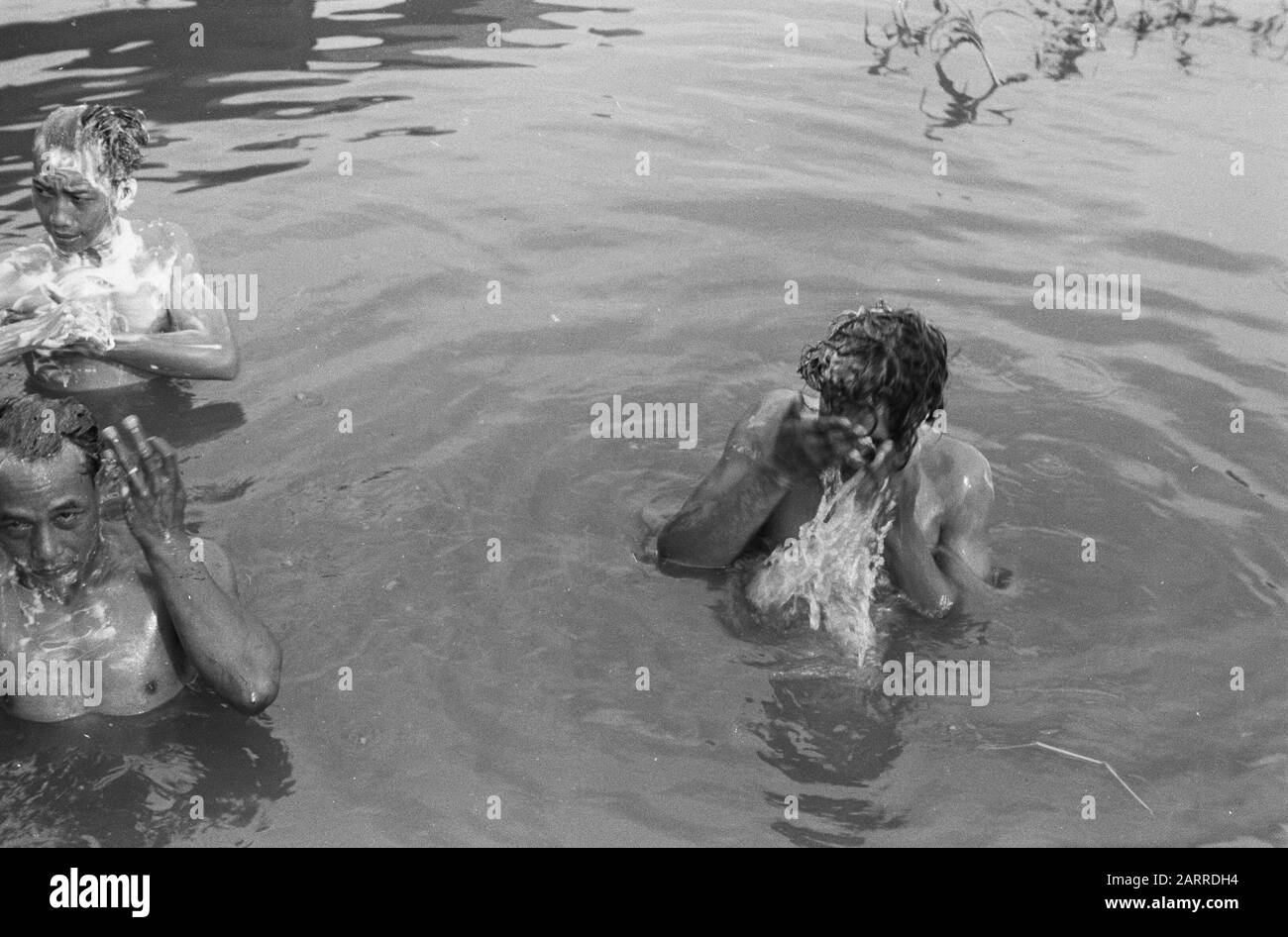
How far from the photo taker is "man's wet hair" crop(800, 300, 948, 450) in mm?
4574

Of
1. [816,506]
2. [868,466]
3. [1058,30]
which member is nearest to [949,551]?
[816,506]

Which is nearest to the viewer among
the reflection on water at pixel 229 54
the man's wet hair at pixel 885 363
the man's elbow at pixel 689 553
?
the man's wet hair at pixel 885 363

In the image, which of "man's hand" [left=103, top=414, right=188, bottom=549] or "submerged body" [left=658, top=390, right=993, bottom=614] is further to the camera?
"submerged body" [left=658, top=390, right=993, bottom=614]

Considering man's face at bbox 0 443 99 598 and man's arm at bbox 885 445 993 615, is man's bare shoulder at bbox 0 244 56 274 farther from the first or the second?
man's arm at bbox 885 445 993 615

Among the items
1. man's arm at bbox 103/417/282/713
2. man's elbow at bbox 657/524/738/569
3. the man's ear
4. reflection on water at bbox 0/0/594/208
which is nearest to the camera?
man's arm at bbox 103/417/282/713

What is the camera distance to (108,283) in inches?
248

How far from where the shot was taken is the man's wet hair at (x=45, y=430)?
431cm

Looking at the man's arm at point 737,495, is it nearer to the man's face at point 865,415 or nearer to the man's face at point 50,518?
the man's face at point 865,415

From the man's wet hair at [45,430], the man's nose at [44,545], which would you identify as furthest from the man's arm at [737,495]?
the man's nose at [44,545]

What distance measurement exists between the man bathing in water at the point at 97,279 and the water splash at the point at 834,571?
2.51 meters

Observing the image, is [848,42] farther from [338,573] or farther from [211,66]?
[338,573]

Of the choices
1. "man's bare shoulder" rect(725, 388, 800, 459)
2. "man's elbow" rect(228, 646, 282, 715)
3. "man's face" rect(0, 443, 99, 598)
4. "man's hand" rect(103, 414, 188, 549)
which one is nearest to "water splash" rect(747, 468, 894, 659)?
"man's bare shoulder" rect(725, 388, 800, 459)

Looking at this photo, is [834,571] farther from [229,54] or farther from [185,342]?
[229,54]

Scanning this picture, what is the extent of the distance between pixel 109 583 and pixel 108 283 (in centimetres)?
204
